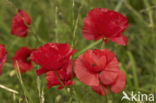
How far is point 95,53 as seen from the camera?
78 centimetres

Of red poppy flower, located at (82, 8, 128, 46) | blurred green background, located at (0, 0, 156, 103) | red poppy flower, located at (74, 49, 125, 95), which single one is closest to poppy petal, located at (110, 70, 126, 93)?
red poppy flower, located at (74, 49, 125, 95)

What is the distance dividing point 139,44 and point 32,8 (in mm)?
952

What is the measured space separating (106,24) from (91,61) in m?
0.14

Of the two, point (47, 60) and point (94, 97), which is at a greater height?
point (47, 60)

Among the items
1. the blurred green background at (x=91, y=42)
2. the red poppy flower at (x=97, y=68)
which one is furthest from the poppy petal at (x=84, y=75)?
the blurred green background at (x=91, y=42)

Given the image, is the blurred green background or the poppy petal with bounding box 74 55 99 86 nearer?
the poppy petal with bounding box 74 55 99 86

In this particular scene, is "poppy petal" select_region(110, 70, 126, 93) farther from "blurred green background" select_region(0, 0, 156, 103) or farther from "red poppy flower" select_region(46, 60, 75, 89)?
"blurred green background" select_region(0, 0, 156, 103)

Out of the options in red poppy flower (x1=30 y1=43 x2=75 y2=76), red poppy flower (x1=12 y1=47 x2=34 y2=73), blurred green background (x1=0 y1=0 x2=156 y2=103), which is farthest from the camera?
blurred green background (x1=0 y1=0 x2=156 y2=103)

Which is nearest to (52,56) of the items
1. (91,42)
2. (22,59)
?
(22,59)

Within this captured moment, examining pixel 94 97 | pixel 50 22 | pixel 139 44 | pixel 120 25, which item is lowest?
pixel 94 97

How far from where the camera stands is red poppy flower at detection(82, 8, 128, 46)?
2.69 feet

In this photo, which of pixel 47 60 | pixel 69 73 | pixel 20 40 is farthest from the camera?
pixel 20 40

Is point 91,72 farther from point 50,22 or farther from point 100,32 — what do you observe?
point 50,22

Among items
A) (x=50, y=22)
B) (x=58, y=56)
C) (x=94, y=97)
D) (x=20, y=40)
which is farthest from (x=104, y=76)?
(x=50, y=22)
